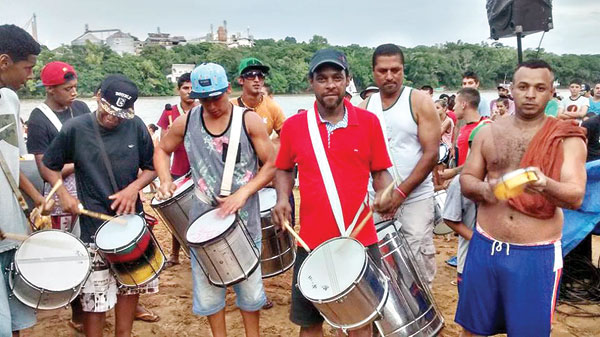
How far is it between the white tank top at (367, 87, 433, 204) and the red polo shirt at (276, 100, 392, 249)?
2.82ft

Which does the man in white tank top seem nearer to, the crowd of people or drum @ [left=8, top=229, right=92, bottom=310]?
the crowd of people

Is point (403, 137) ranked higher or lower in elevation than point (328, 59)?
lower

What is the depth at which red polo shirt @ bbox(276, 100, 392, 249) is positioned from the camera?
304 centimetres

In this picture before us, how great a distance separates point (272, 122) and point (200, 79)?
217 centimetres

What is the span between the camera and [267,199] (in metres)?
4.71

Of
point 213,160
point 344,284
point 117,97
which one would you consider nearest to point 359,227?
point 344,284

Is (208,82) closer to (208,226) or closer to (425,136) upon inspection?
(208,226)

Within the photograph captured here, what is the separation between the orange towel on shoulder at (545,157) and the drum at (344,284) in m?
0.93

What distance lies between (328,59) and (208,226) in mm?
1333

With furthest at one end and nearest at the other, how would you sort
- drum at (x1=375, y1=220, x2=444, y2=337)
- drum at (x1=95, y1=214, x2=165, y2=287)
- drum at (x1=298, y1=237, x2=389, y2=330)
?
drum at (x1=95, y1=214, x2=165, y2=287) → drum at (x1=375, y1=220, x2=444, y2=337) → drum at (x1=298, y1=237, x2=389, y2=330)

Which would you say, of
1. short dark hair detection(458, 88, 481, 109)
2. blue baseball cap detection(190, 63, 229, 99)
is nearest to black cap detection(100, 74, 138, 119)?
blue baseball cap detection(190, 63, 229, 99)

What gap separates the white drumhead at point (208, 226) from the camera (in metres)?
3.16

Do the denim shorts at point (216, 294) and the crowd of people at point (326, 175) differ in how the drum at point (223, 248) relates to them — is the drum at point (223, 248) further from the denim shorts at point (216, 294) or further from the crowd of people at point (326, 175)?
the denim shorts at point (216, 294)

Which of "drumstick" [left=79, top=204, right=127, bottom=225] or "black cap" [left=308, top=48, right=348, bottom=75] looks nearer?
"black cap" [left=308, top=48, right=348, bottom=75]
